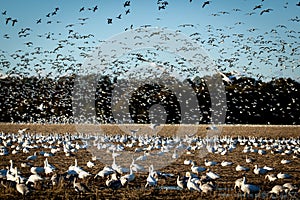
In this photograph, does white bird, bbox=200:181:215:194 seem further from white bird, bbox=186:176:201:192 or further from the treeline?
the treeline

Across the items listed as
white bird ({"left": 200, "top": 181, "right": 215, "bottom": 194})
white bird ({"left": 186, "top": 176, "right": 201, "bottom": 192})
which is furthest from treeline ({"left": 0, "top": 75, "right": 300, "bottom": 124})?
white bird ({"left": 200, "top": 181, "right": 215, "bottom": 194})

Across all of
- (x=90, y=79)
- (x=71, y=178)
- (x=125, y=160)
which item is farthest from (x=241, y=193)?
(x=90, y=79)

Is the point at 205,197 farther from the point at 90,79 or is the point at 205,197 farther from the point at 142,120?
the point at 90,79

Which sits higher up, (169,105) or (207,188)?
(169,105)

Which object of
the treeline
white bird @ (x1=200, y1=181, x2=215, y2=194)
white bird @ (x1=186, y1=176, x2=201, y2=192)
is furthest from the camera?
the treeline

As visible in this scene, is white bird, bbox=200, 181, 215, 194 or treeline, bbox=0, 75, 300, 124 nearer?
white bird, bbox=200, 181, 215, 194

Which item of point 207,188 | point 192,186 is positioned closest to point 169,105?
point 192,186

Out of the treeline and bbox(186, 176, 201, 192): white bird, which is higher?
the treeline

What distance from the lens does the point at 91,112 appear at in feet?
130

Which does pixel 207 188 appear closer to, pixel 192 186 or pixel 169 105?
pixel 192 186

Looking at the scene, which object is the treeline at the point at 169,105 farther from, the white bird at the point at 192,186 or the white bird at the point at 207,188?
the white bird at the point at 207,188

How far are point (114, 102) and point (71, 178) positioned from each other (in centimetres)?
3053

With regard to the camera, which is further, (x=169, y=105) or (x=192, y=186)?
(x=169, y=105)

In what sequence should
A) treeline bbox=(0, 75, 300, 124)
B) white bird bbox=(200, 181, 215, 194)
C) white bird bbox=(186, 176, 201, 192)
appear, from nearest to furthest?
white bird bbox=(200, 181, 215, 194) → white bird bbox=(186, 176, 201, 192) → treeline bbox=(0, 75, 300, 124)
